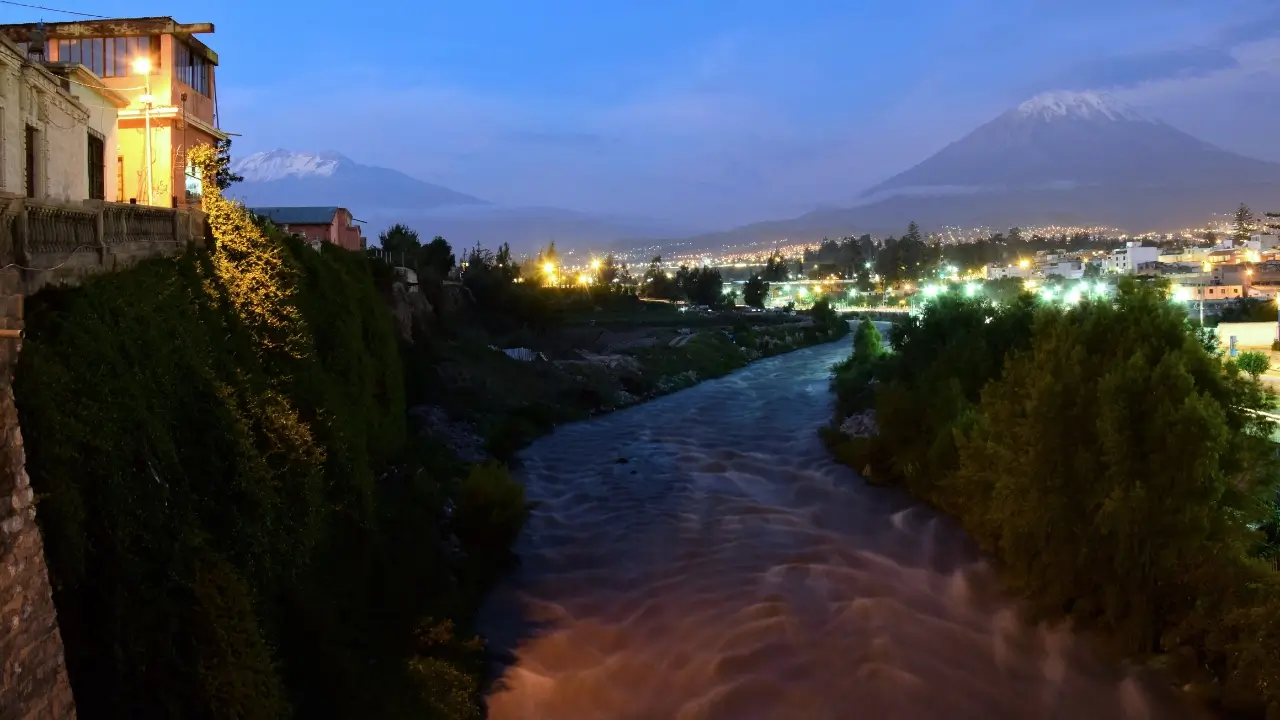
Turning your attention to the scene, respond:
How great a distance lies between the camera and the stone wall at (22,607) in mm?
6406

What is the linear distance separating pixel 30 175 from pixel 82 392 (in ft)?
34.8

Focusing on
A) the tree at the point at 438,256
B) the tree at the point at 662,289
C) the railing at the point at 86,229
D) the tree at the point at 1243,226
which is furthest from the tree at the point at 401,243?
the tree at the point at 1243,226

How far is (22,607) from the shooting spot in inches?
260

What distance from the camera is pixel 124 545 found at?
771 cm

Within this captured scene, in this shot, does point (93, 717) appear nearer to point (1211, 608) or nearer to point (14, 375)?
point (14, 375)

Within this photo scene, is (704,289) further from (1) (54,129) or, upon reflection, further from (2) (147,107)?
(1) (54,129)

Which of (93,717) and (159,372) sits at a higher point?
(159,372)

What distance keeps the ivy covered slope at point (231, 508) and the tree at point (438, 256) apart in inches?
1759

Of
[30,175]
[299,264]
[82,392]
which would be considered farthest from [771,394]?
[82,392]

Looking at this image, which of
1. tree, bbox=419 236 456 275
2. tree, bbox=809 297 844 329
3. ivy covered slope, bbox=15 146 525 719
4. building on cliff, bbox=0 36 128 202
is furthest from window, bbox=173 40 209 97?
tree, bbox=809 297 844 329

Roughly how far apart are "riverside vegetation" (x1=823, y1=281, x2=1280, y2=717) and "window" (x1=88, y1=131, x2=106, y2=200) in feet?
71.0

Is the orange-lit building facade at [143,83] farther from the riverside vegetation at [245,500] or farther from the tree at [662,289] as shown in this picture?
the tree at [662,289]

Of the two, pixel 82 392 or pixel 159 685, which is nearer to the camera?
pixel 159 685

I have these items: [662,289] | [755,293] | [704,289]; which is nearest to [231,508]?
[704,289]
